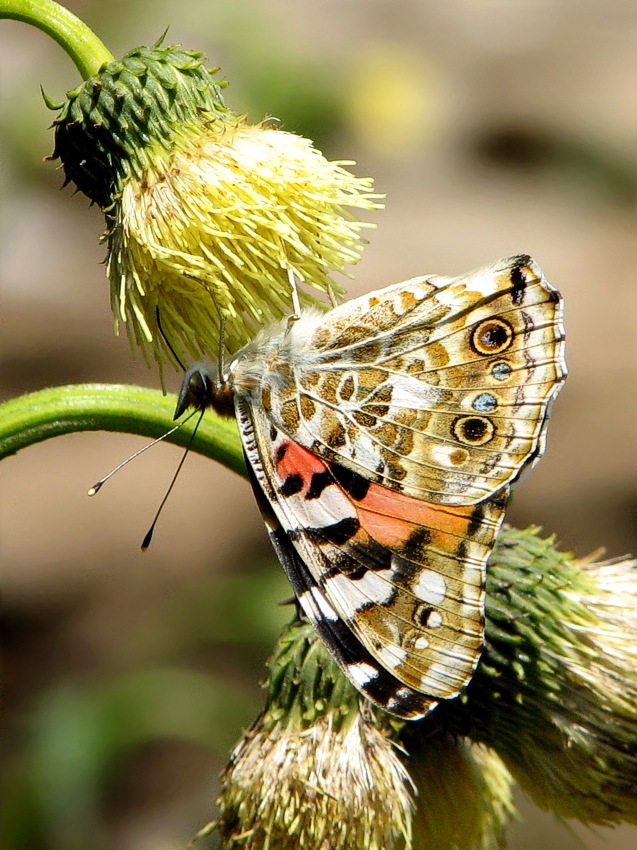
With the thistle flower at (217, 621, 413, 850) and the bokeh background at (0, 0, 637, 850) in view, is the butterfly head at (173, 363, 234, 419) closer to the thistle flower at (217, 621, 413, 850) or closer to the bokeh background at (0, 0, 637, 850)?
the thistle flower at (217, 621, 413, 850)

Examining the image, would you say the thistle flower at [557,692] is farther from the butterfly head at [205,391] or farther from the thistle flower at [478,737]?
the butterfly head at [205,391]

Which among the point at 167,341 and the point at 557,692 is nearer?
the point at 167,341

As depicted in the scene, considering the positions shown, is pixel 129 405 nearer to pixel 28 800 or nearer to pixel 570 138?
pixel 28 800

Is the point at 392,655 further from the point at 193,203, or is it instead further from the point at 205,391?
the point at 193,203

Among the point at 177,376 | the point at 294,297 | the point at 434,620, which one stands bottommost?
the point at 434,620

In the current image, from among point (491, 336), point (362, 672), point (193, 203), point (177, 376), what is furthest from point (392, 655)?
point (177, 376)

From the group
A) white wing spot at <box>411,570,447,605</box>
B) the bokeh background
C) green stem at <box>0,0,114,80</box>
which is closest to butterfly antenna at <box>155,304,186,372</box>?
green stem at <box>0,0,114,80</box>
